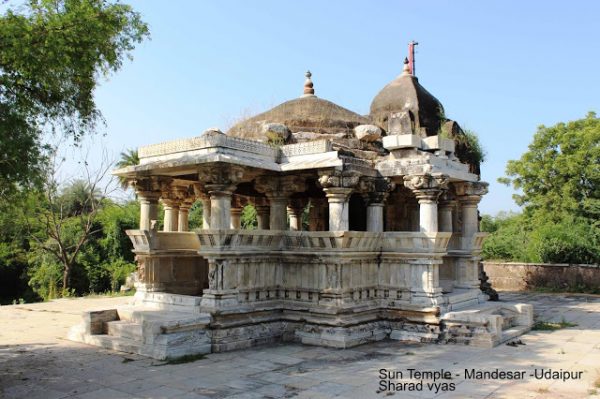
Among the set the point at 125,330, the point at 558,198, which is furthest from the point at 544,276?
the point at 125,330

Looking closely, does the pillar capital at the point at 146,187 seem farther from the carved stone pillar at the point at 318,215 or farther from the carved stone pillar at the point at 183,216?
the carved stone pillar at the point at 318,215

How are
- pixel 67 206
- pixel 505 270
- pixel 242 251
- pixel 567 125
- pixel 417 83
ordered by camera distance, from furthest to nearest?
1. pixel 67 206
2. pixel 567 125
3. pixel 505 270
4. pixel 417 83
5. pixel 242 251

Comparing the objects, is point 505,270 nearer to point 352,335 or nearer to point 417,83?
point 417,83

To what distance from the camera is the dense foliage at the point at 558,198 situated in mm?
19828

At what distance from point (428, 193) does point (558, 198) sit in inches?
703

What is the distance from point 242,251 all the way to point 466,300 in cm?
443

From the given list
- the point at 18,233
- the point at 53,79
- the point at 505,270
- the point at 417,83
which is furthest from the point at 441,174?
the point at 18,233

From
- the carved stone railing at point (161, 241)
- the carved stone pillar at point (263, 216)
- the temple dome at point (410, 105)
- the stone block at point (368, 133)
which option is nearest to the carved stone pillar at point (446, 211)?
the temple dome at point (410, 105)

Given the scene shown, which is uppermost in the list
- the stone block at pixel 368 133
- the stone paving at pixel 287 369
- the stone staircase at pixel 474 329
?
the stone block at pixel 368 133

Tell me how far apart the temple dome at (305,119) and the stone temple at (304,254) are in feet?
0.10

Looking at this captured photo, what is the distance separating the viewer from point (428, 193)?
9.02m

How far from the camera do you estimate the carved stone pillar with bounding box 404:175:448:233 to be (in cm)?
898

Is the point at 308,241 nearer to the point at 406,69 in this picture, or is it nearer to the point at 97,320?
the point at 97,320

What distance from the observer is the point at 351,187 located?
8742 millimetres
